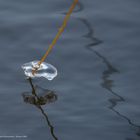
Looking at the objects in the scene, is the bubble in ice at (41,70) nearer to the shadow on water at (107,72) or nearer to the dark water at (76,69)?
the dark water at (76,69)

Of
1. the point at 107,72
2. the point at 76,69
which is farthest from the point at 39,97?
the point at 107,72

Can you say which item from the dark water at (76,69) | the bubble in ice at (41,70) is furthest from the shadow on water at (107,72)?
the bubble in ice at (41,70)

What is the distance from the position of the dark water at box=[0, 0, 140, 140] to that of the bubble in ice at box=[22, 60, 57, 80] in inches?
1.2

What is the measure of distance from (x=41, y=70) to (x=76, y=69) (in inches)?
8.0

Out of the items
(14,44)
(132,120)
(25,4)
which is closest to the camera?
(132,120)

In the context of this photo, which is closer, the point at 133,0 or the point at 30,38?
the point at 30,38

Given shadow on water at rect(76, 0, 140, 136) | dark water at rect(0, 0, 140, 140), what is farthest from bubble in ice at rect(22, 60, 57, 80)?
shadow on water at rect(76, 0, 140, 136)

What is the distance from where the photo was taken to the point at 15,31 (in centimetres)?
396

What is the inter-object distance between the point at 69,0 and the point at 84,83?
894 millimetres

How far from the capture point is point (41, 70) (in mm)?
3609

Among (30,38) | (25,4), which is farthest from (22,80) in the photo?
(25,4)

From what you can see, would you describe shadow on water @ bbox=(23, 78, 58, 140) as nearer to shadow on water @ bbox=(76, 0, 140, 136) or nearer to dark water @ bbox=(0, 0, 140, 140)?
dark water @ bbox=(0, 0, 140, 140)

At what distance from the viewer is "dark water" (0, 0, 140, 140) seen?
3262mm

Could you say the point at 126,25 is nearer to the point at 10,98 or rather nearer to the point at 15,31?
the point at 15,31
